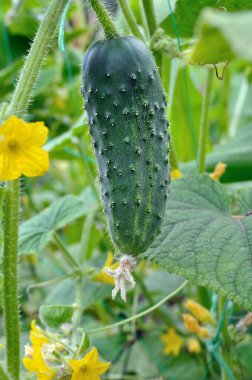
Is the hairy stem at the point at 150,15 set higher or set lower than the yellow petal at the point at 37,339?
higher

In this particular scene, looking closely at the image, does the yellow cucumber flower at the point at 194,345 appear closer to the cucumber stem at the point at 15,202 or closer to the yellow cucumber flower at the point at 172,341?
the yellow cucumber flower at the point at 172,341

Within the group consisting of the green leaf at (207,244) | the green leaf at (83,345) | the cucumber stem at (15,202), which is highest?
the cucumber stem at (15,202)

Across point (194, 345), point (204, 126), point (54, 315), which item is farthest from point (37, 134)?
point (194, 345)

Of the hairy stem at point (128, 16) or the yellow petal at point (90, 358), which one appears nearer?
the yellow petal at point (90, 358)

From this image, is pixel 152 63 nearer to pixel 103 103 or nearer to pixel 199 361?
pixel 103 103

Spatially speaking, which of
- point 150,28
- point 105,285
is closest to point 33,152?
point 150,28

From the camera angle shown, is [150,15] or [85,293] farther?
[85,293]

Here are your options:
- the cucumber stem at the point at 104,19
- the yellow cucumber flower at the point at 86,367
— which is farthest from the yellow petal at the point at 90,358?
the cucumber stem at the point at 104,19

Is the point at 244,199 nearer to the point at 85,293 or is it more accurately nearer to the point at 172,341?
the point at 85,293
